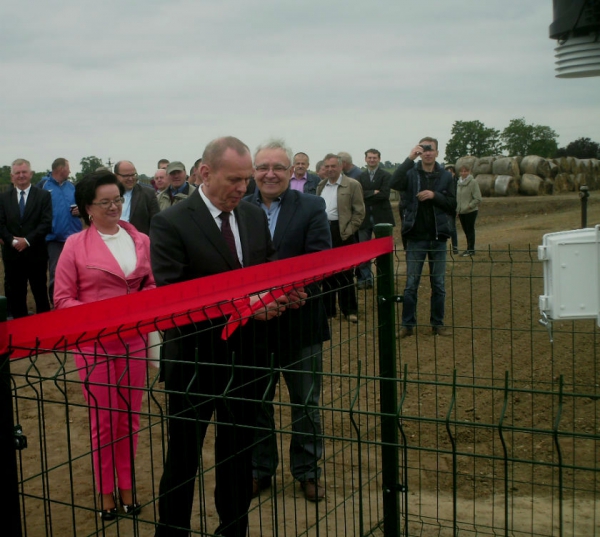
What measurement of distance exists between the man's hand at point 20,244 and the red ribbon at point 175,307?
620 cm

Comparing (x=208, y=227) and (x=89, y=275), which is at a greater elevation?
(x=208, y=227)

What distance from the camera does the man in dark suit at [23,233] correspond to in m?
8.73

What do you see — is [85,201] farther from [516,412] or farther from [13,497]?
[516,412]

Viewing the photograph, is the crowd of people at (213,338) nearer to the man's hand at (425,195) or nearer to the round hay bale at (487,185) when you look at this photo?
the man's hand at (425,195)

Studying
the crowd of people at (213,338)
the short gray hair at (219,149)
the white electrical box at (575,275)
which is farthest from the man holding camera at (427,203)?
the white electrical box at (575,275)

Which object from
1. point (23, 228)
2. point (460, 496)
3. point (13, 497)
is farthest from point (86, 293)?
point (23, 228)

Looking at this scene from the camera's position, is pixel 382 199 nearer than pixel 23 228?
No

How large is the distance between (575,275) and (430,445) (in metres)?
2.85

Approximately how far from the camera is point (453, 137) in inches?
2346

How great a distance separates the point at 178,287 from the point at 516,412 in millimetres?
3637

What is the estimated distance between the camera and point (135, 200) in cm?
759

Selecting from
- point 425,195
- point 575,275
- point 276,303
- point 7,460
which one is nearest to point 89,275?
point 276,303

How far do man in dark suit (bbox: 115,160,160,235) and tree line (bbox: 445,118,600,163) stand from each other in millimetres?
48184

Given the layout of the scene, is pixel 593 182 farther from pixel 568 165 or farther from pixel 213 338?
pixel 213 338
